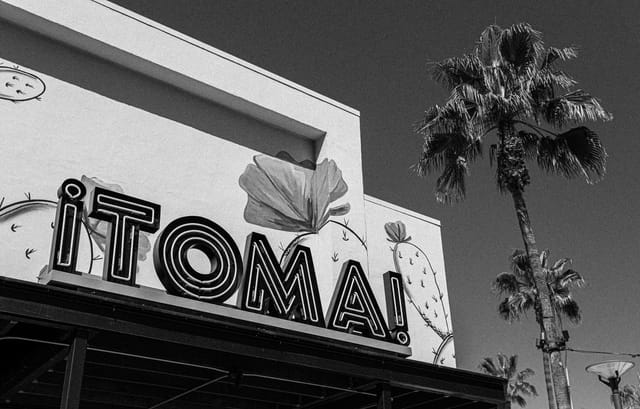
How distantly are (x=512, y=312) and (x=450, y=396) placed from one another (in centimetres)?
2674

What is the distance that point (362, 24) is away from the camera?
59.5 feet

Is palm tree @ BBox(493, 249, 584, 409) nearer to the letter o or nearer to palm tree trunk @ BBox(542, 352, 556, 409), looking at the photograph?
palm tree trunk @ BBox(542, 352, 556, 409)

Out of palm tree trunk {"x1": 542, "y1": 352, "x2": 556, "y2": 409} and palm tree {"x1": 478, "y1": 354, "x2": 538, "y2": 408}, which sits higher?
palm tree {"x1": 478, "y1": 354, "x2": 538, "y2": 408}

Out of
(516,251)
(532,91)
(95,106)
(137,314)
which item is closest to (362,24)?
(532,91)

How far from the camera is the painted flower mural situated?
15.7 metres

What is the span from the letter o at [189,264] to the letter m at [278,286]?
0.63 feet

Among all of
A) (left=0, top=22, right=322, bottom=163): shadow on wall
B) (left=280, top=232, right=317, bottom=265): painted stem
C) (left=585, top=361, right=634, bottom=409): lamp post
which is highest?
(left=0, top=22, right=322, bottom=163): shadow on wall

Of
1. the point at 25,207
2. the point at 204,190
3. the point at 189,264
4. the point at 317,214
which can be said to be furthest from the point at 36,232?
the point at 317,214

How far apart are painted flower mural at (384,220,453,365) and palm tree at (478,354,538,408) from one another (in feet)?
131

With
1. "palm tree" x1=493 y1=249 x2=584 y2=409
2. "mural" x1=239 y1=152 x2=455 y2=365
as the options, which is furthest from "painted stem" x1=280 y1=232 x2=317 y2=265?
"palm tree" x1=493 y1=249 x2=584 y2=409

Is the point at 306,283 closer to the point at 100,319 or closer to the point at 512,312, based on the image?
the point at 100,319

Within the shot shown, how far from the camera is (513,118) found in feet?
63.7

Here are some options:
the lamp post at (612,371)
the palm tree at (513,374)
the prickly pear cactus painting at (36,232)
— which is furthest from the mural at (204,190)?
the palm tree at (513,374)

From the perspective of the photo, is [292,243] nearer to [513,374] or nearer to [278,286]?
[278,286]
